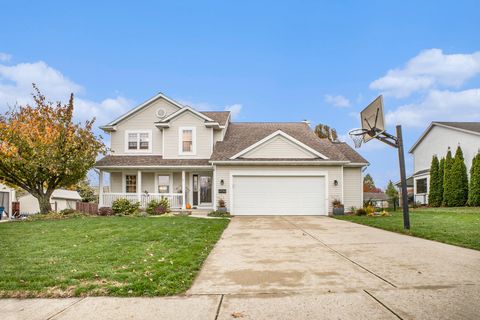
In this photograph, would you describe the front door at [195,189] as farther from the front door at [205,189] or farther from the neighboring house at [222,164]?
the front door at [205,189]

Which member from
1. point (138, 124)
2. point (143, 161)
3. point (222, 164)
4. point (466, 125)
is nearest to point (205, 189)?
point (222, 164)

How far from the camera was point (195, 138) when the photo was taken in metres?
20.1

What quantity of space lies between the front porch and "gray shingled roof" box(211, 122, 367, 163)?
171cm

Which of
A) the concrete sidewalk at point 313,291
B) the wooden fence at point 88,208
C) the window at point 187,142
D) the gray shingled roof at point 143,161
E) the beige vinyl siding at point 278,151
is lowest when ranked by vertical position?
the concrete sidewalk at point 313,291

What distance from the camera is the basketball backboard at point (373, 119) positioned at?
11688mm

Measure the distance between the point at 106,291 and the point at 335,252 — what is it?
441 cm

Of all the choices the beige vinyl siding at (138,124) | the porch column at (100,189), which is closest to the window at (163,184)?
the beige vinyl siding at (138,124)

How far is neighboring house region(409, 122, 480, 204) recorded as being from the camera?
22953 millimetres

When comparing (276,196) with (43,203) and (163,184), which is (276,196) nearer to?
(163,184)

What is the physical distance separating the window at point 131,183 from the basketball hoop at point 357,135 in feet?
42.0

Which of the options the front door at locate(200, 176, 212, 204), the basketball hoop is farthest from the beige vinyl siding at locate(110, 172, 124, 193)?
the basketball hoop

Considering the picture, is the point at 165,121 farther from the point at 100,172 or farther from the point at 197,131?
the point at 100,172

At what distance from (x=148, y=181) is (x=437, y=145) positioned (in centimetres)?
2170

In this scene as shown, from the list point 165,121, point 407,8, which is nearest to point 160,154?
point 165,121
